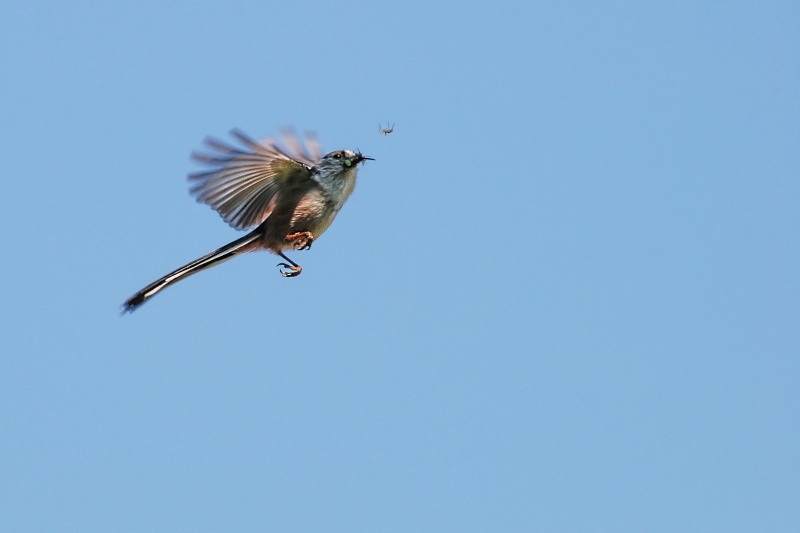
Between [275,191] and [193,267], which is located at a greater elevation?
[275,191]

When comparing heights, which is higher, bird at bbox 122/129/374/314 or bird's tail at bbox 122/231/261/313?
bird at bbox 122/129/374/314

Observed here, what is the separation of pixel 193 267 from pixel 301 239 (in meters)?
1.09

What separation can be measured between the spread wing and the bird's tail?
0.25m

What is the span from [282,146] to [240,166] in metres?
0.53

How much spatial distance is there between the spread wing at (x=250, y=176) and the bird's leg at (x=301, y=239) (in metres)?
0.52

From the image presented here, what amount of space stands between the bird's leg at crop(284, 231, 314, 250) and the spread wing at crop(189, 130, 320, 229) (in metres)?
0.52

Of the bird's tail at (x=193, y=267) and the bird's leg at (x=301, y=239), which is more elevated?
the bird's leg at (x=301, y=239)

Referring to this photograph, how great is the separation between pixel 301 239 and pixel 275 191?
65 centimetres

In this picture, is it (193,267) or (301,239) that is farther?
(301,239)

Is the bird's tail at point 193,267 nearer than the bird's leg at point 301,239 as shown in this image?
Yes

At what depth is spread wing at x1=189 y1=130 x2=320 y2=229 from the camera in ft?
28.5

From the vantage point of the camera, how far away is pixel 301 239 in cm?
902

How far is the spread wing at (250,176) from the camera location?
8.69m

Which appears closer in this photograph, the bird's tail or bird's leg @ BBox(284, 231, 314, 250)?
the bird's tail
